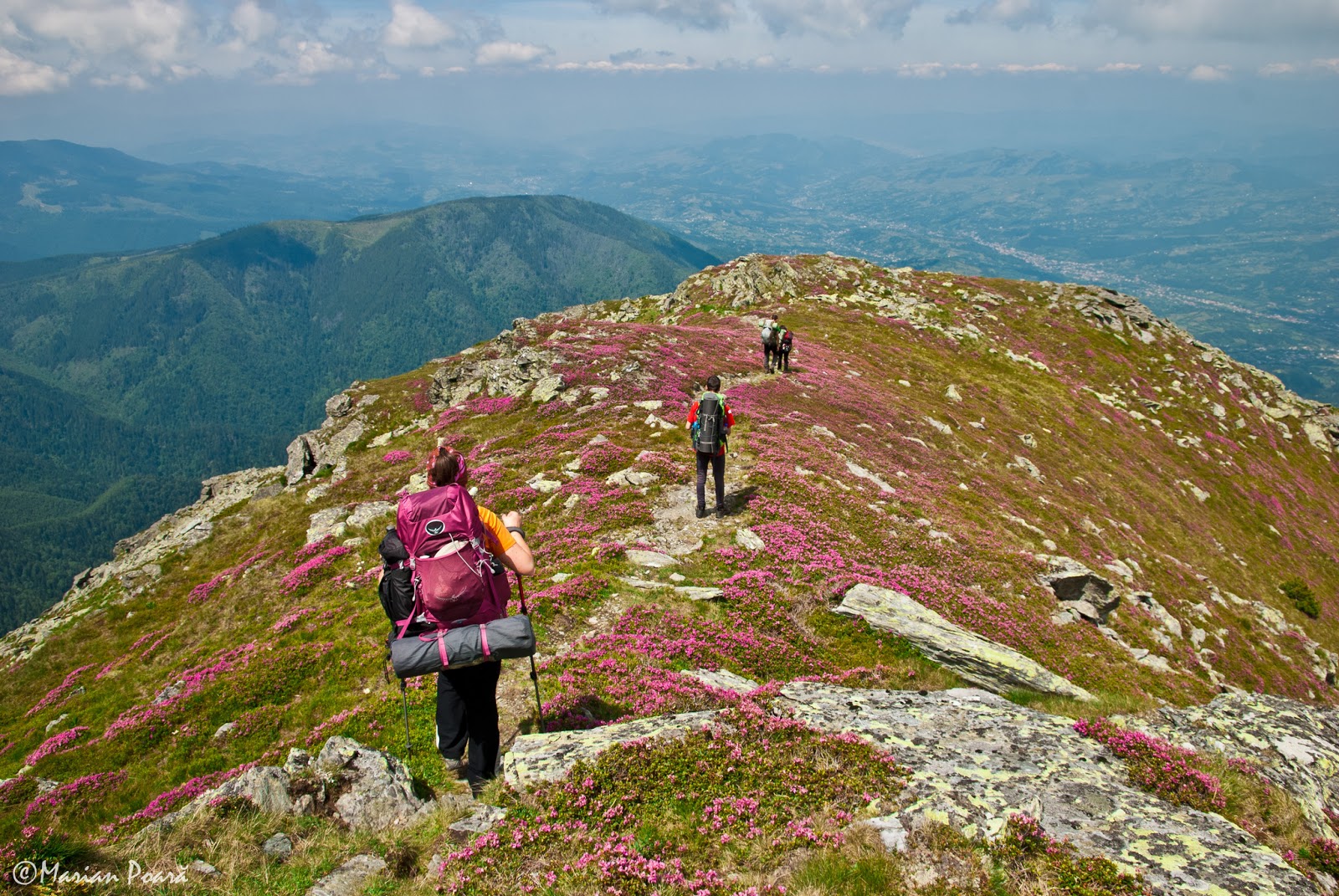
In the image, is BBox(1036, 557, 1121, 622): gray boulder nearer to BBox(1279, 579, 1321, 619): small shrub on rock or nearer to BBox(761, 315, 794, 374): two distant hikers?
BBox(761, 315, 794, 374): two distant hikers

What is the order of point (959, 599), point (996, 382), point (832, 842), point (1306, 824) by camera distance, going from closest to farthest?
point (832, 842)
point (1306, 824)
point (959, 599)
point (996, 382)

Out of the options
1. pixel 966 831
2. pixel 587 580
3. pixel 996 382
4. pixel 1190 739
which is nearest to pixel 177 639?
pixel 587 580

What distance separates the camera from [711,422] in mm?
19234

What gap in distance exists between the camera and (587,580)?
645 inches

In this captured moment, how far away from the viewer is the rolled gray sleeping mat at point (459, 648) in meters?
7.92

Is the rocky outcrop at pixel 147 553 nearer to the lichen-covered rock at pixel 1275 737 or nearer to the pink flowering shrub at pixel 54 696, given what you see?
the pink flowering shrub at pixel 54 696

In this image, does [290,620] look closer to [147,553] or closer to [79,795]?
[79,795]

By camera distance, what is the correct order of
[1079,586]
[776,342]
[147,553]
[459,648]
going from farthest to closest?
[776,342], [147,553], [1079,586], [459,648]

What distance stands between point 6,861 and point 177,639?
18.9m

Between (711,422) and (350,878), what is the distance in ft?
47.4

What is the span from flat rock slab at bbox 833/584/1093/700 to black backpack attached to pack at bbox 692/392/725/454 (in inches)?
246

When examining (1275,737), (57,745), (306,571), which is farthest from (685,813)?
(306,571)

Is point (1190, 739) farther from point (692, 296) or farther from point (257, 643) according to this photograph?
point (692, 296)

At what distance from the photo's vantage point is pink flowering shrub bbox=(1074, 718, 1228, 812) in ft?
28.9
